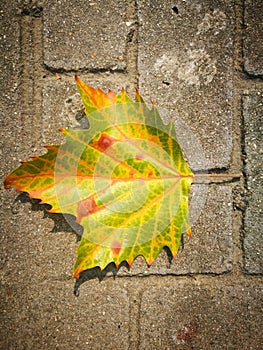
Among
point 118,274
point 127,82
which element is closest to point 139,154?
point 127,82

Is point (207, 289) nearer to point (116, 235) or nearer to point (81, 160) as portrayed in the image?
point (116, 235)

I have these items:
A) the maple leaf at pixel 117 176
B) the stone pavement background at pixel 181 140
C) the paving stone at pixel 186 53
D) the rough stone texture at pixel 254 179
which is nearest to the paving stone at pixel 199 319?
the stone pavement background at pixel 181 140

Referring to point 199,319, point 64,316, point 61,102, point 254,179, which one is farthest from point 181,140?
point 64,316

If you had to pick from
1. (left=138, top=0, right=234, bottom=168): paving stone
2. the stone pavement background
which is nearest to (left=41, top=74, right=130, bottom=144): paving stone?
the stone pavement background

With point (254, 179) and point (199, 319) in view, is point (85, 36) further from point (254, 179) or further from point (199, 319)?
point (199, 319)

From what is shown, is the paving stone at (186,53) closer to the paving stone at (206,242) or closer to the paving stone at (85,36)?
the paving stone at (85,36)

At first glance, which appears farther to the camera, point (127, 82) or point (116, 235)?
point (127, 82)
